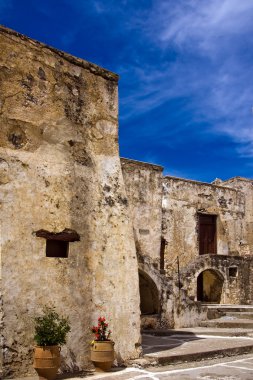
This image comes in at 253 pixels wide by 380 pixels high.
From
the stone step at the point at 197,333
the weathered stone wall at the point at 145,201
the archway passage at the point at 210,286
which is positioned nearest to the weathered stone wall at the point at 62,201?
the stone step at the point at 197,333

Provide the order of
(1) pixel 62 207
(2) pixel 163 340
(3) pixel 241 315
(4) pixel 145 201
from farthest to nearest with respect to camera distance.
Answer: (4) pixel 145 201 → (3) pixel 241 315 → (2) pixel 163 340 → (1) pixel 62 207

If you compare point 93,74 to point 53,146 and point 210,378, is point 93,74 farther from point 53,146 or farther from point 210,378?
point 210,378

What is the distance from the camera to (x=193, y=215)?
21.7 m

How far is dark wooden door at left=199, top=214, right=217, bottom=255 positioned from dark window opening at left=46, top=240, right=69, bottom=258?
16.3 m

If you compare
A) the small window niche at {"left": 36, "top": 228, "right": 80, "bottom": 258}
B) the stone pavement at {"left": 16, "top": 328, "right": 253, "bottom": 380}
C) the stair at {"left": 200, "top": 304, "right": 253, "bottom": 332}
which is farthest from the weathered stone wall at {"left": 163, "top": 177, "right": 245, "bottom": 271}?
the small window niche at {"left": 36, "top": 228, "right": 80, "bottom": 258}

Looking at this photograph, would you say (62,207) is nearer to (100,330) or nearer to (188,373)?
(100,330)

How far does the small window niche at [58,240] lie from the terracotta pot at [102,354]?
4.54ft

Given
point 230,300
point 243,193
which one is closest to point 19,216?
point 230,300

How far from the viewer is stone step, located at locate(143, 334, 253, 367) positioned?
7.14 meters

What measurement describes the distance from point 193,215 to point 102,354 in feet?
52.3

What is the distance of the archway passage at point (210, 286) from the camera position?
1920cm

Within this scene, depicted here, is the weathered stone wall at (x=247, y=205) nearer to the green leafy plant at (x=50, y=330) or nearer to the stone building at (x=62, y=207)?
the stone building at (x=62, y=207)

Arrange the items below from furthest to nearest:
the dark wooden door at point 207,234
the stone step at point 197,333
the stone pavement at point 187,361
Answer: the dark wooden door at point 207,234 < the stone step at point 197,333 < the stone pavement at point 187,361

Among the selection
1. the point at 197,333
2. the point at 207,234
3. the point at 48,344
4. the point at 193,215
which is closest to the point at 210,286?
the point at 207,234
